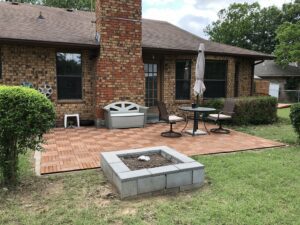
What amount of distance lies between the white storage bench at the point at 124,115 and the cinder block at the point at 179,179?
4910mm

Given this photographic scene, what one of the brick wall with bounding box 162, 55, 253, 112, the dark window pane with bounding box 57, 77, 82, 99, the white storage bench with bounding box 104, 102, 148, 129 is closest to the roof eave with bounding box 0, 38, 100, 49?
the dark window pane with bounding box 57, 77, 82, 99

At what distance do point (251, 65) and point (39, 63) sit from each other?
30.3 feet

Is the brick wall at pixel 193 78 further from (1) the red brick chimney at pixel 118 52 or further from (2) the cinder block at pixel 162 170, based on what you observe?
(2) the cinder block at pixel 162 170

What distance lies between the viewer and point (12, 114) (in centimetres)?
323

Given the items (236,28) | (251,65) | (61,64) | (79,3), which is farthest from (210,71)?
(236,28)

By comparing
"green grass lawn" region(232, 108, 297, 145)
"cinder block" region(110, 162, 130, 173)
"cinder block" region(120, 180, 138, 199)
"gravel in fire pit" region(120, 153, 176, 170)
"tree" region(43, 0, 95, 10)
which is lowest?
"green grass lawn" region(232, 108, 297, 145)

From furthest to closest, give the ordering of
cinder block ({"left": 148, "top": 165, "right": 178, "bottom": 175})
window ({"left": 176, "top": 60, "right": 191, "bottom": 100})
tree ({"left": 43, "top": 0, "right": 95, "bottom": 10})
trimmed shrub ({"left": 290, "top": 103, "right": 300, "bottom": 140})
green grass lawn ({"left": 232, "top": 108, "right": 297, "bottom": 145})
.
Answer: tree ({"left": 43, "top": 0, "right": 95, "bottom": 10}) < window ({"left": 176, "top": 60, "right": 191, "bottom": 100}) < green grass lawn ({"left": 232, "top": 108, "right": 297, "bottom": 145}) < trimmed shrub ({"left": 290, "top": 103, "right": 300, "bottom": 140}) < cinder block ({"left": 148, "top": 165, "right": 178, "bottom": 175})

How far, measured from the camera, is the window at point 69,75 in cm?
868

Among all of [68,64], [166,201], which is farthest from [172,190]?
[68,64]

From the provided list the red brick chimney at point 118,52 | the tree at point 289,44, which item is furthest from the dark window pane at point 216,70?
the tree at point 289,44

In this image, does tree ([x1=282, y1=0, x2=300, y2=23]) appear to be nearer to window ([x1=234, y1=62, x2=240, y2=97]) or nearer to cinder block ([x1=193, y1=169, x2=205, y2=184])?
window ([x1=234, y1=62, x2=240, y2=97])

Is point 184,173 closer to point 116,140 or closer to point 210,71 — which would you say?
point 116,140

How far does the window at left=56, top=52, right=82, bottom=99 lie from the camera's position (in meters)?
8.68

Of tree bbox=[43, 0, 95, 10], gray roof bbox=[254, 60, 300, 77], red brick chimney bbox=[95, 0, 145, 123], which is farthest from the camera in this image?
gray roof bbox=[254, 60, 300, 77]
